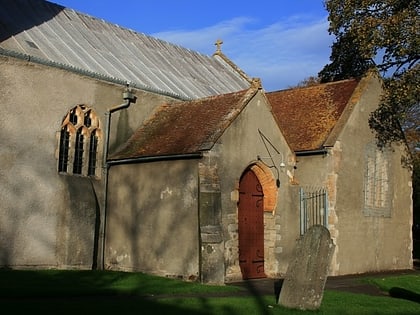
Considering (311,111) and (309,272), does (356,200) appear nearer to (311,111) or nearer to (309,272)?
(311,111)

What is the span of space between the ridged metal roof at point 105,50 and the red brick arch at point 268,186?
5.31 m

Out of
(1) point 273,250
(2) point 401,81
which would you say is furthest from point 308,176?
(2) point 401,81

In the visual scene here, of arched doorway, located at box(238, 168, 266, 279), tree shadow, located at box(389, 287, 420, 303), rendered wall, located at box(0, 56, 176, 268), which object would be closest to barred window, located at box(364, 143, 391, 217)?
arched doorway, located at box(238, 168, 266, 279)

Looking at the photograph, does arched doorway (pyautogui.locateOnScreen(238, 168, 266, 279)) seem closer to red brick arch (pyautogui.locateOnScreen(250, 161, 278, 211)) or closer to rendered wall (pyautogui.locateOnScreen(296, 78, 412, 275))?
red brick arch (pyautogui.locateOnScreen(250, 161, 278, 211))

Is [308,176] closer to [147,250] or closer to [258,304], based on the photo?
[147,250]

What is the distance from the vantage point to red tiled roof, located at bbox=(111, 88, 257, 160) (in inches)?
661

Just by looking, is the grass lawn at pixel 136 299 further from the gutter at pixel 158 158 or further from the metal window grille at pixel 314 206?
the metal window grille at pixel 314 206

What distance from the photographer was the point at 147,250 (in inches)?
683

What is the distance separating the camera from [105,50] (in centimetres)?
2194

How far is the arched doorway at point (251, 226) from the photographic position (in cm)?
1772

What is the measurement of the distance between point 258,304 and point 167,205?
6379 millimetres

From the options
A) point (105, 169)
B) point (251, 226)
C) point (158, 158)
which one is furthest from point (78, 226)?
point (251, 226)

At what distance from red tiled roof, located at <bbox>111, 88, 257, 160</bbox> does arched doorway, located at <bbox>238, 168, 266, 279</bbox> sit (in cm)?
207

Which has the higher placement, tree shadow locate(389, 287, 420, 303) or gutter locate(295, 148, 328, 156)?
gutter locate(295, 148, 328, 156)
